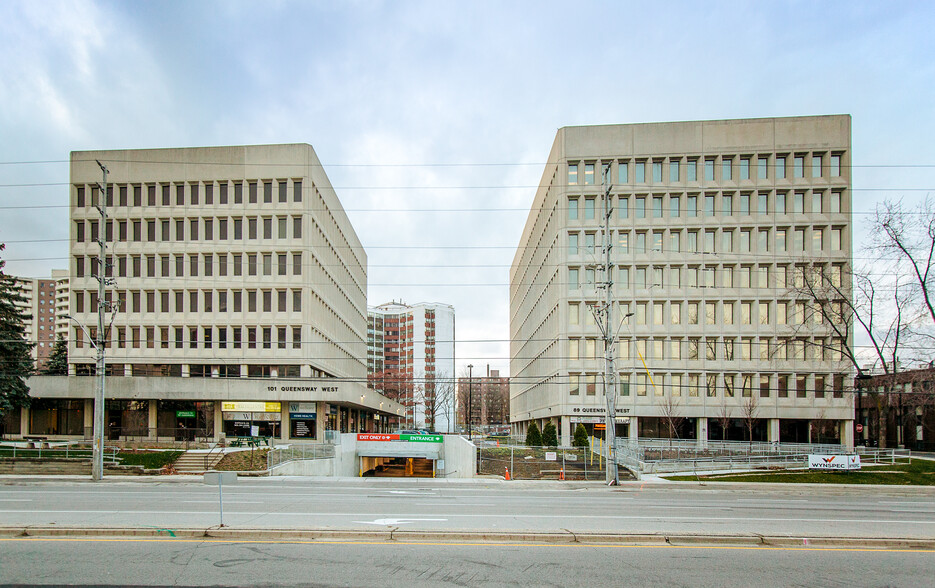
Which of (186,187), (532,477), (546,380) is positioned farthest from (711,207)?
(186,187)

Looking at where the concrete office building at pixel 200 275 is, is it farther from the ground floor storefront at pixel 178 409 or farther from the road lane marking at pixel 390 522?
the road lane marking at pixel 390 522

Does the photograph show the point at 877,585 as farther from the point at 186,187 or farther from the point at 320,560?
the point at 186,187

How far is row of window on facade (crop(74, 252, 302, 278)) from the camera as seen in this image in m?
53.3

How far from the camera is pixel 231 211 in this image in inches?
2116

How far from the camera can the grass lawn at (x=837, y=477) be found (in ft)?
97.3

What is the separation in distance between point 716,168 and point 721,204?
3.32 m

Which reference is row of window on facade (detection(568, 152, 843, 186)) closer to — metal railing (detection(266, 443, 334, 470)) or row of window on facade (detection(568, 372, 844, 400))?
row of window on facade (detection(568, 372, 844, 400))

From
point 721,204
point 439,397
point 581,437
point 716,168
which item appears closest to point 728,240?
point 721,204

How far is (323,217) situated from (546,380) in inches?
1105

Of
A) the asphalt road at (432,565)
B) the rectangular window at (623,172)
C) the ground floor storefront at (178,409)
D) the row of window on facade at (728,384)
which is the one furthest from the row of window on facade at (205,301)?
the asphalt road at (432,565)

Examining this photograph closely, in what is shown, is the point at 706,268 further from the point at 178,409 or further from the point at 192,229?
the point at 178,409

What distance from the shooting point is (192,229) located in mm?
54000

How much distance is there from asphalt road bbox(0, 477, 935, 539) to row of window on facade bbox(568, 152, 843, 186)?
1322 inches

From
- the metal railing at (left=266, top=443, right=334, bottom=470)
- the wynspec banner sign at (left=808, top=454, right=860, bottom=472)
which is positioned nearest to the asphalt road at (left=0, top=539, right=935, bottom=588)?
the metal railing at (left=266, top=443, right=334, bottom=470)
